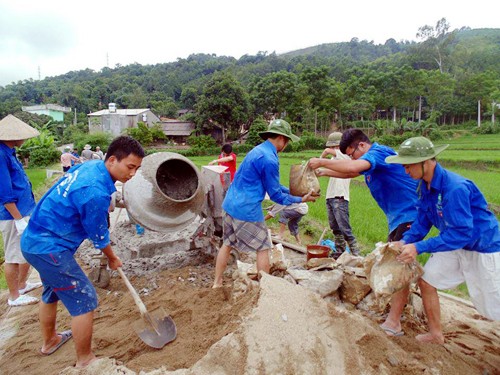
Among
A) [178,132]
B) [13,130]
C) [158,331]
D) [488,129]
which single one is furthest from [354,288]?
[488,129]

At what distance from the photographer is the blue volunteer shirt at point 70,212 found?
2.63 metres

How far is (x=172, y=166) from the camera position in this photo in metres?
5.03

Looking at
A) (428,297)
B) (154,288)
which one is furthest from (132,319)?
(428,297)

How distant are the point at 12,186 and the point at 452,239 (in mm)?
4273

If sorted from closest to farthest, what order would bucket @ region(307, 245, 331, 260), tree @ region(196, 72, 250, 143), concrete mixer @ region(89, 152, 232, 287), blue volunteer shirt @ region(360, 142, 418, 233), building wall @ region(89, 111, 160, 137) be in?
blue volunteer shirt @ region(360, 142, 418, 233)
bucket @ region(307, 245, 331, 260)
concrete mixer @ region(89, 152, 232, 287)
tree @ region(196, 72, 250, 143)
building wall @ region(89, 111, 160, 137)

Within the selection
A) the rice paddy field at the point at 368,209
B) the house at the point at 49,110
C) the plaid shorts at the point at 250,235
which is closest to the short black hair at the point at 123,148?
the plaid shorts at the point at 250,235

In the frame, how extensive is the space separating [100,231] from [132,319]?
50.2 inches

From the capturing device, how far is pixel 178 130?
3766 cm

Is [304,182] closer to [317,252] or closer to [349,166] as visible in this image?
[349,166]

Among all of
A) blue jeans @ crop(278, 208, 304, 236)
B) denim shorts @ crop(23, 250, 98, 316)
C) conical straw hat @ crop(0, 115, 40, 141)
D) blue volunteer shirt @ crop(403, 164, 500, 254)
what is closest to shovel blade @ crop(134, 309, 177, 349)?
denim shorts @ crop(23, 250, 98, 316)

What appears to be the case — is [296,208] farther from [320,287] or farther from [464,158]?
[464,158]

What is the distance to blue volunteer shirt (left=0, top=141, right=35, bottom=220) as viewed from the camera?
12.8 ft

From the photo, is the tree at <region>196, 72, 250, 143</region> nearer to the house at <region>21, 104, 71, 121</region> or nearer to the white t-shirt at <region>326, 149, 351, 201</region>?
the house at <region>21, 104, 71, 121</region>

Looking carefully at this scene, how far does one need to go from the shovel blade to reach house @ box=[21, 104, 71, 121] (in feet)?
173
